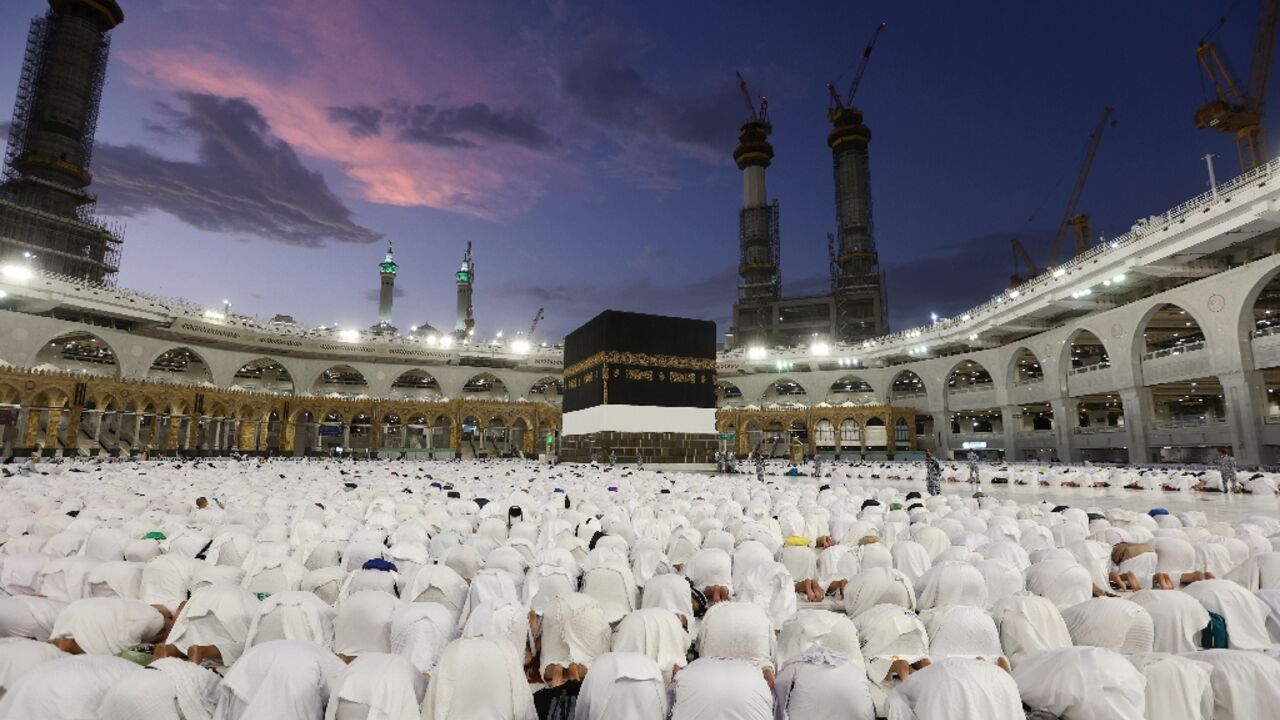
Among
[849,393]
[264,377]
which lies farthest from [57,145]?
[849,393]

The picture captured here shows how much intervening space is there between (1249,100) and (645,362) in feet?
157

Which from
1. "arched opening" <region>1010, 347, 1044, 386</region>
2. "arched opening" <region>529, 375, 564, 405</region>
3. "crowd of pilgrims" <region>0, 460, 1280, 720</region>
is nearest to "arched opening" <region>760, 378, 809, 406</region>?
"arched opening" <region>1010, 347, 1044, 386</region>

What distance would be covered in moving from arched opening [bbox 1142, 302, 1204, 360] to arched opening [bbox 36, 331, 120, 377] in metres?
56.8

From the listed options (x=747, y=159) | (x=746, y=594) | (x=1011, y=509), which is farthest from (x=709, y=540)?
(x=747, y=159)

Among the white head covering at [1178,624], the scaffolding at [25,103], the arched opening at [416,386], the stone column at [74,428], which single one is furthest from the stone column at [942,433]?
the scaffolding at [25,103]

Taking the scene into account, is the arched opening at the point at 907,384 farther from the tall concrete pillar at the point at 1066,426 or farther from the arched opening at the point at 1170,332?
the tall concrete pillar at the point at 1066,426

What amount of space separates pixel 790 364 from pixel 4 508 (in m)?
53.0

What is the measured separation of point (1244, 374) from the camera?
81.6 ft

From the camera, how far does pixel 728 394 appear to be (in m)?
62.3

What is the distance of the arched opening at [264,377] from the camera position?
5009cm

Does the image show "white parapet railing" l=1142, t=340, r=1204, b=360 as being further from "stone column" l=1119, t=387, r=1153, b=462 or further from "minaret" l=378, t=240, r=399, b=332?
"minaret" l=378, t=240, r=399, b=332

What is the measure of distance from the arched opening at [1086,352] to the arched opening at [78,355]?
185 feet

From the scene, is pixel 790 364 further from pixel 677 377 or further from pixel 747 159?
pixel 747 159

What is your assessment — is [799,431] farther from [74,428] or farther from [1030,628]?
[1030,628]
